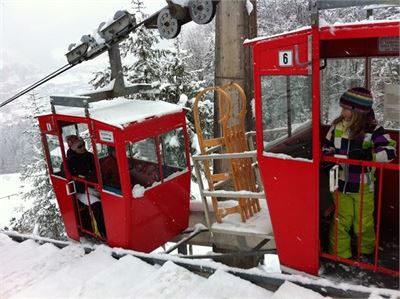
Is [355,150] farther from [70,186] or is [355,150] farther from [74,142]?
[70,186]

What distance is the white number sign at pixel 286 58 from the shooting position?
379 cm

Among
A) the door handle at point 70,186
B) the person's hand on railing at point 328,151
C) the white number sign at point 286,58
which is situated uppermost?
the white number sign at point 286,58

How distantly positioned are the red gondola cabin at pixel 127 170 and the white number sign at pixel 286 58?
2370 mm

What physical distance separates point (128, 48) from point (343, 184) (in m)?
9.78

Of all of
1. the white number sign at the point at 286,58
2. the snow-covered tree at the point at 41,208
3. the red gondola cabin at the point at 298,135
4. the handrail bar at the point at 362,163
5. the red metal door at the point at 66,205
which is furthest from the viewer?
the snow-covered tree at the point at 41,208

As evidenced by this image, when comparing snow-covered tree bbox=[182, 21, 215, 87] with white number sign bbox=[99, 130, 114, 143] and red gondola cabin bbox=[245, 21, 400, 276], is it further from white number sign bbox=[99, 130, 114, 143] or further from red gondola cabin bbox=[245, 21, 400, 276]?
red gondola cabin bbox=[245, 21, 400, 276]

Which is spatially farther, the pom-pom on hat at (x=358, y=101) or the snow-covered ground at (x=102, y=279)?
the snow-covered ground at (x=102, y=279)

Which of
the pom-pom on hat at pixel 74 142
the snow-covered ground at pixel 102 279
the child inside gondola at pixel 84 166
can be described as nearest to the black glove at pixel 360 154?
the snow-covered ground at pixel 102 279

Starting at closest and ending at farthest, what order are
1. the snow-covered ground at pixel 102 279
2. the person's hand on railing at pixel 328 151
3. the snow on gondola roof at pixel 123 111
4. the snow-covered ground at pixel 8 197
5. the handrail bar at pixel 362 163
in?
the handrail bar at pixel 362 163
the person's hand on railing at pixel 328 151
the snow-covered ground at pixel 102 279
the snow on gondola roof at pixel 123 111
the snow-covered ground at pixel 8 197

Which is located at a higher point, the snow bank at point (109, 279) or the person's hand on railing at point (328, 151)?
the person's hand on railing at point (328, 151)

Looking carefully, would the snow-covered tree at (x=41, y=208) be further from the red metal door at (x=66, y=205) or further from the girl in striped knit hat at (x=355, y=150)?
the girl in striped knit hat at (x=355, y=150)

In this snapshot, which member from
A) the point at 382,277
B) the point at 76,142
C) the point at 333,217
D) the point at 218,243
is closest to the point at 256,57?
the point at 333,217

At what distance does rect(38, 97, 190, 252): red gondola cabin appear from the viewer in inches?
219

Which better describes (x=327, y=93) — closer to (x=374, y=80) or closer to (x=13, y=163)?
(x=374, y=80)
